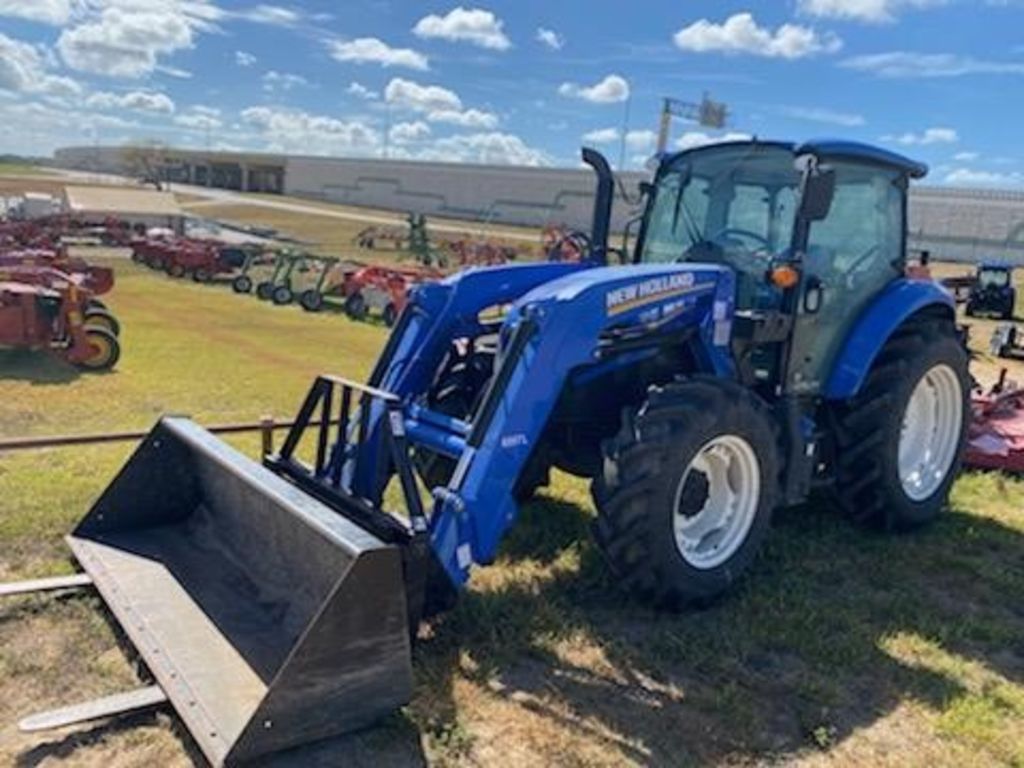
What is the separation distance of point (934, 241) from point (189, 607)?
63461mm

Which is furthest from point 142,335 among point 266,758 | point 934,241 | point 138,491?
point 934,241

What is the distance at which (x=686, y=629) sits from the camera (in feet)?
14.8

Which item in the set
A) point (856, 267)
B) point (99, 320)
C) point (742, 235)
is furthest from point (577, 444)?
point (99, 320)

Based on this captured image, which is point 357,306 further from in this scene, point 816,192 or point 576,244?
point 816,192

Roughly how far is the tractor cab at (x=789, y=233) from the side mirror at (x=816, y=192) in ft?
0.04

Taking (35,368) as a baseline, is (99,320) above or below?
above

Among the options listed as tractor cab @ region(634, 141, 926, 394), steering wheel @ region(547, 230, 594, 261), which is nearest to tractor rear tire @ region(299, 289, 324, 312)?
steering wheel @ region(547, 230, 594, 261)

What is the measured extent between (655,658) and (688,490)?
85cm

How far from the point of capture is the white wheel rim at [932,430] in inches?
251

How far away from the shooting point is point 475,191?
90188mm

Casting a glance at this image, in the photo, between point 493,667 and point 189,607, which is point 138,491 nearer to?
point 189,607

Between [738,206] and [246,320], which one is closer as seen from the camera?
[738,206]

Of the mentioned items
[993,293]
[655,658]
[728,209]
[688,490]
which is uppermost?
[728,209]

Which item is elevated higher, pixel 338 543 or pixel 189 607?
pixel 338 543
